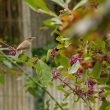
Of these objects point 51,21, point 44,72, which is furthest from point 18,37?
point 51,21

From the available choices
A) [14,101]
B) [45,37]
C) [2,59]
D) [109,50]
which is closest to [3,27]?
[45,37]

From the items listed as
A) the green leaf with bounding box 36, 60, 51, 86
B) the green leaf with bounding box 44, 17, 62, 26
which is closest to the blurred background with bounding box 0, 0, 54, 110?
the green leaf with bounding box 36, 60, 51, 86

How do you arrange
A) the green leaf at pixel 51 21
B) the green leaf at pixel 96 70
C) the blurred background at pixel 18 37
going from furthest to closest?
the blurred background at pixel 18 37, the green leaf at pixel 96 70, the green leaf at pixel 51 21

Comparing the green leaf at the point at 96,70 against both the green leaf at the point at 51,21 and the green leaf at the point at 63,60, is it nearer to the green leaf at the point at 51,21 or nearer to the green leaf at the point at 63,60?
the green leaf at the point at 63,60

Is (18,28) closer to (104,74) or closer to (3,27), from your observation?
(3,27)

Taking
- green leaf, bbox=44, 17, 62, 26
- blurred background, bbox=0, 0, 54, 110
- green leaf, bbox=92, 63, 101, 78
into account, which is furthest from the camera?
blurred background, bbox=0, 0, 54, 110

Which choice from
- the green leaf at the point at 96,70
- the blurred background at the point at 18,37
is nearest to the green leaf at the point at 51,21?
the green leaf at the point at 96,70

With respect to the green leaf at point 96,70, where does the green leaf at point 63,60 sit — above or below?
above

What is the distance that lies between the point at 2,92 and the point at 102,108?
393cm

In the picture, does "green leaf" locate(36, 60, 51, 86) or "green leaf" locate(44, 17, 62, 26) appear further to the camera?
"green leaf" locate(36, 60, 51, 86)

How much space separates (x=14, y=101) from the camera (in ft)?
15.3

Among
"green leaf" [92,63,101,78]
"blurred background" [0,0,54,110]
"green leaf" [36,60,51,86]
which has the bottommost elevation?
"green leaf" [92,63,101,78]

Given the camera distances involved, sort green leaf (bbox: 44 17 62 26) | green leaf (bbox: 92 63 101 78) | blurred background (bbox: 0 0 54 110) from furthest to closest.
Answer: blurred background (bbox: 0 0 54 110)
green leaf (bbox: 92 63 101 78)
green leaf (bbox: 44 17 62 26)

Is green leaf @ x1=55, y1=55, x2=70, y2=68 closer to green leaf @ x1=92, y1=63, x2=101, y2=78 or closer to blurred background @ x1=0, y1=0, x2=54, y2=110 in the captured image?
green leaf @ x1=92, y1=63, x2=101, y2=78
